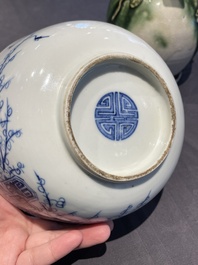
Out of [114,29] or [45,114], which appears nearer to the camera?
[45,114]

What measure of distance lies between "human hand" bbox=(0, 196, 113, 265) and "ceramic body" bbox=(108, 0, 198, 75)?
505 millimetres

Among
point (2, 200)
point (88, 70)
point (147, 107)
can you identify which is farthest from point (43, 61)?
point (2, 200)

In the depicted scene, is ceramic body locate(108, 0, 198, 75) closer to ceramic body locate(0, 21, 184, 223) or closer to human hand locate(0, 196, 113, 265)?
ceramic body locate(0, 21, 184, 223)

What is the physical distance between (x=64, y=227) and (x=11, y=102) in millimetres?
301

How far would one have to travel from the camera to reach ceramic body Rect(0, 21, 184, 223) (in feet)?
1.88

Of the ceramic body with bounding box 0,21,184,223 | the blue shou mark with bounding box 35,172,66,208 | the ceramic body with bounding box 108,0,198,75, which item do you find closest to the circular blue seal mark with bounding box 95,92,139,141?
the ceramic body with bounding box 0,21,184,223

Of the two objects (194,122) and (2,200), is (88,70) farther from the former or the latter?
(194,122)

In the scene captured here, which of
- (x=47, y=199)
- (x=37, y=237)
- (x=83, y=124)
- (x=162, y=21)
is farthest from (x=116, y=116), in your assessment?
(x=162, y=21)

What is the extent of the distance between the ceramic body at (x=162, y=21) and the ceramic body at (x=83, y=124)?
32cm

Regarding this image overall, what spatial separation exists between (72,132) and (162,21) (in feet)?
1.78

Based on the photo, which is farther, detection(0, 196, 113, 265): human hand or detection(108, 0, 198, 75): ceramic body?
detection(108, 0, 198, 75): ceramic body

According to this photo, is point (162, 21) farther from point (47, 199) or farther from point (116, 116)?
point (47, 199)

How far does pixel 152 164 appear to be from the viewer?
0.61 meters

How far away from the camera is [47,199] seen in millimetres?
607
